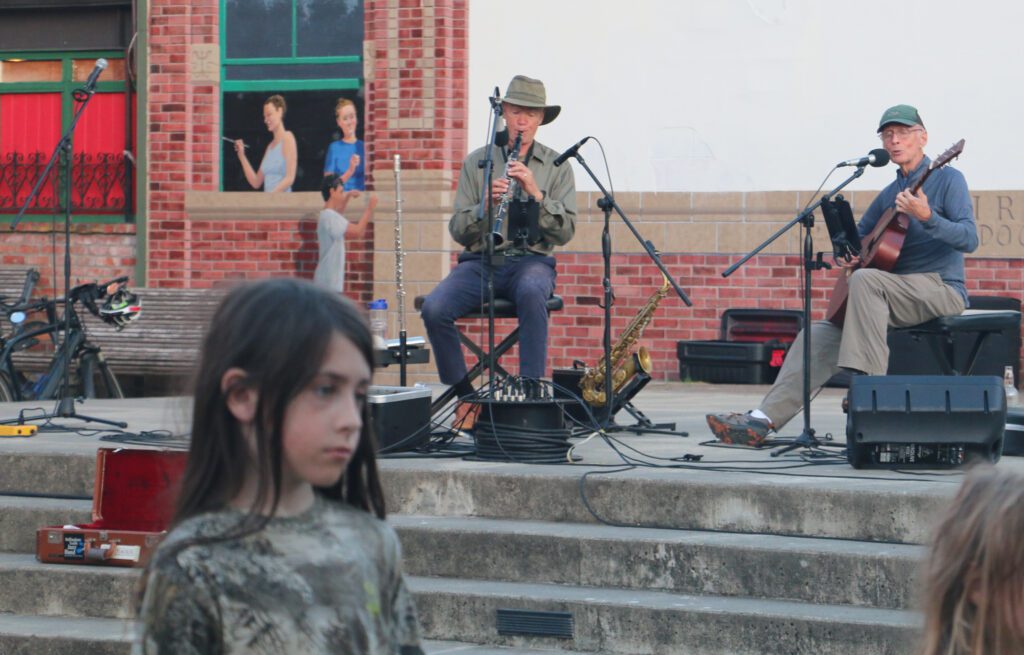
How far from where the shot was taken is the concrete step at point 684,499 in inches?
209

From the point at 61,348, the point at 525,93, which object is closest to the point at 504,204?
the point at 525,93

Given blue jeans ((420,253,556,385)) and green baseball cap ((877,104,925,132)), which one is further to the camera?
blue jeans ((420,253,556,385))

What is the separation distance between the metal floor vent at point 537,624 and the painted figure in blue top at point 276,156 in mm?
7644

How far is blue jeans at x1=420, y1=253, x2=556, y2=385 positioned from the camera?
284 inches

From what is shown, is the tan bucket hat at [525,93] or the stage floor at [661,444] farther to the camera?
the tan bucket hat at [525,93]

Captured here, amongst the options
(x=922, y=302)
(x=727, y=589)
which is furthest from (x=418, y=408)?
(x=922, y=302)

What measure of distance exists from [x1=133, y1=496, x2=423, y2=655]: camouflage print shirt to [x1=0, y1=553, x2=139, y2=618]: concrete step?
3649mm

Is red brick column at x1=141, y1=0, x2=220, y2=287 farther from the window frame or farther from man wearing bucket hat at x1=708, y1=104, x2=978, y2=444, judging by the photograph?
man wearing bucket hat at x1=708, y1=104, x2=978, y2=444

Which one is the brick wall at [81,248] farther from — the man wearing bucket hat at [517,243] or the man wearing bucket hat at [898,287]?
the man wearing bucket hat at [898,287]

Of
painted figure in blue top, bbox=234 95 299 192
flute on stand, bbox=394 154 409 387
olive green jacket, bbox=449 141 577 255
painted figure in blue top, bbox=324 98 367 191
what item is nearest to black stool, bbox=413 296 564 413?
olive green jacket, bbox=449 141 577 255

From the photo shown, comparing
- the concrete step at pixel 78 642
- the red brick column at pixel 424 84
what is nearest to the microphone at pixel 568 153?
the concrete step at pixel 78 642

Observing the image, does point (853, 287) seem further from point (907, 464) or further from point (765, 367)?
point (765, 367)

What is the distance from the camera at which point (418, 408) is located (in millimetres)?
6590

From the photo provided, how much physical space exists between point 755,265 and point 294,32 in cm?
423
